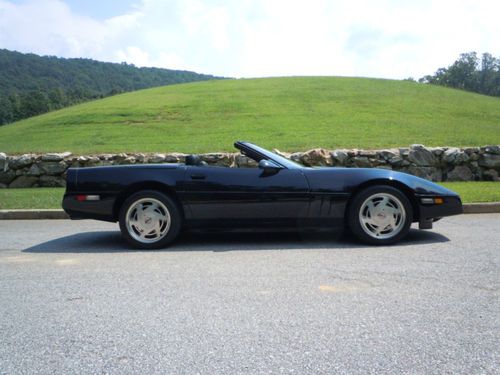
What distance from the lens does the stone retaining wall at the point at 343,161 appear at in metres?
10.8

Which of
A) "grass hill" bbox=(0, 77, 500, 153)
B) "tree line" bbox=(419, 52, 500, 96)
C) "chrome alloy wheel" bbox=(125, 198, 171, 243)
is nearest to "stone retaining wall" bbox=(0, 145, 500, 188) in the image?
"grass hill" bbox=(0, 77, 500, 153)

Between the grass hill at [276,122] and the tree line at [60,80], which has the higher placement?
the tree line at [60,80]

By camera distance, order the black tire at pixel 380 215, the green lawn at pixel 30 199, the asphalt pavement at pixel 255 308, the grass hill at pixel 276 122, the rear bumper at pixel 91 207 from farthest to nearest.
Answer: the grass hill at pixel 276 122 < the green lawn at pixel 30 199 < the rear bumper at pixel 91 207 < the black tire at pixel 380 215 < the asphalt pavement at pixel 255 308

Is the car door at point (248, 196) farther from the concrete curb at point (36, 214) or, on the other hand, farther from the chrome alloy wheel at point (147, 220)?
the concrete curb at point (36, 214)

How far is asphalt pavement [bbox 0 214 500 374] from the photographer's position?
2.23 metres

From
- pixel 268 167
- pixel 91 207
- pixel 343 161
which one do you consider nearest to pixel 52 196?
pixel 91 207

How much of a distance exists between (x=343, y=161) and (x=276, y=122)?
9593 millimetres

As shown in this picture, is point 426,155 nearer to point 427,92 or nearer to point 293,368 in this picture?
point 293,368

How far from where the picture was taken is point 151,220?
4906mm

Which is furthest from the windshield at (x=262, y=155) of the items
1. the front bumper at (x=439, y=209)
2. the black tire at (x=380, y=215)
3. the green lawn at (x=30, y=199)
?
the green lawn at (x=30, y=199)

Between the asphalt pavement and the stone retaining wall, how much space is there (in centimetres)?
602

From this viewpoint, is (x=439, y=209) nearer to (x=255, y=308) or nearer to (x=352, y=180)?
(x=352, y=180)

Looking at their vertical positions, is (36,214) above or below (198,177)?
below

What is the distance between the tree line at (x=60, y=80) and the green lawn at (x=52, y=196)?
56271mm
